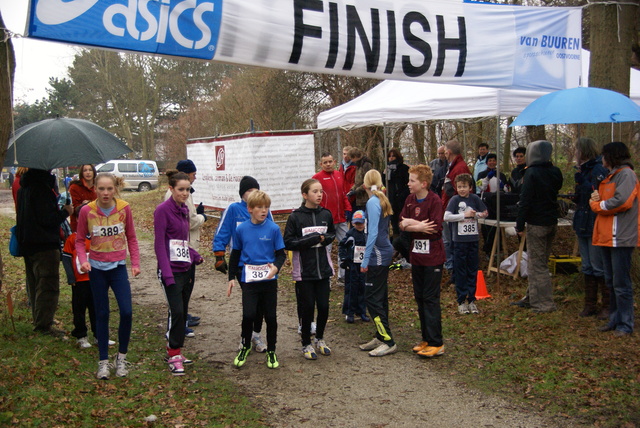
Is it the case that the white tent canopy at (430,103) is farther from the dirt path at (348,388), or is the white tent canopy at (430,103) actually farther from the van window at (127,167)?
the van window at (127,167)

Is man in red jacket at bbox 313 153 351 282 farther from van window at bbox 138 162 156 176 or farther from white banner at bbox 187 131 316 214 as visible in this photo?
van window at bbox 138 162 156 176

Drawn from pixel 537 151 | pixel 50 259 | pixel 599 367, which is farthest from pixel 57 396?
pixel 537 151

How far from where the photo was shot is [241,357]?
575cm

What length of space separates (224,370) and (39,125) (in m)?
2.96

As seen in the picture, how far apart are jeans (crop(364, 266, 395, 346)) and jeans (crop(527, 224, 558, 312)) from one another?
2.31 metres

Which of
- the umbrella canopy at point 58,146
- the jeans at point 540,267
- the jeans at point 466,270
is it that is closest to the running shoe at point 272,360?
the umbrella canopy at point 58,146

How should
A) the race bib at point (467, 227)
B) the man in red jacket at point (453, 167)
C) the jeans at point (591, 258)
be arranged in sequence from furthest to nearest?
the man in red jacket at point (453, 167)
the race bib at point (467, 227)
the jeans at point (591, 258)

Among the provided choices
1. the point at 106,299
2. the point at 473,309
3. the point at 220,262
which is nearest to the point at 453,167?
the point at 473,309

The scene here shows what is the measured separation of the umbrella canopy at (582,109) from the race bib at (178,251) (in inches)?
149

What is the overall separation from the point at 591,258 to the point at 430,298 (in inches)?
90.6

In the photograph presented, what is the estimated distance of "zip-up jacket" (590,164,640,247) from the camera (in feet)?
20.1

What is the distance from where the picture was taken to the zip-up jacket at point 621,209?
20.1 ft

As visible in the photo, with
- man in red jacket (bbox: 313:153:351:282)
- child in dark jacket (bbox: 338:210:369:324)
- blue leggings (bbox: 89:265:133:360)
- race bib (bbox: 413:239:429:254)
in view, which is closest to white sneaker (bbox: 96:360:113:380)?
blue leggings (bbox: 89:265:133:360)

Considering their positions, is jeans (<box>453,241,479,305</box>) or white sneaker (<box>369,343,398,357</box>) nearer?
white sneaker (<box>369,343,398,357</box>)
